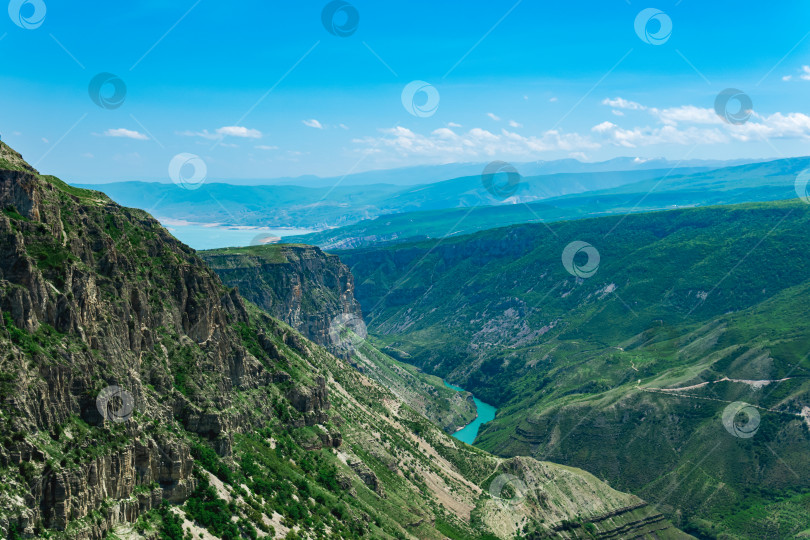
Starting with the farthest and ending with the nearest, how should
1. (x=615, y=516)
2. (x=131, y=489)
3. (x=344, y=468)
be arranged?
(x=615, y=516) < (x=344, y=468) < (x=131, y=489)

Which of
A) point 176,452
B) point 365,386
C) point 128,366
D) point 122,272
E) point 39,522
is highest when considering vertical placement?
point 365,386

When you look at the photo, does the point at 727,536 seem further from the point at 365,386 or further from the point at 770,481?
the point at 365,386

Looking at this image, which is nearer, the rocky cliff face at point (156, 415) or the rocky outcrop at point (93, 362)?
the rocky outcrop at point (93, 362)

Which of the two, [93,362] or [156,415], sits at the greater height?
[93,362]

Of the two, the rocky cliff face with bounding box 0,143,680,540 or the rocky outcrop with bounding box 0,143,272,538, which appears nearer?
the rocky outcrop with bounding box 0,143,272,538

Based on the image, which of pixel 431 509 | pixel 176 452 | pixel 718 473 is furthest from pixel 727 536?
pixel 176 452

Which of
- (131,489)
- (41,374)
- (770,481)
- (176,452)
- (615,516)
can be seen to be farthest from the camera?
(770,481)

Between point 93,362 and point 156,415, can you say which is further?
point 156,415

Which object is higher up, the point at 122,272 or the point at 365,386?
the point at 365,386
